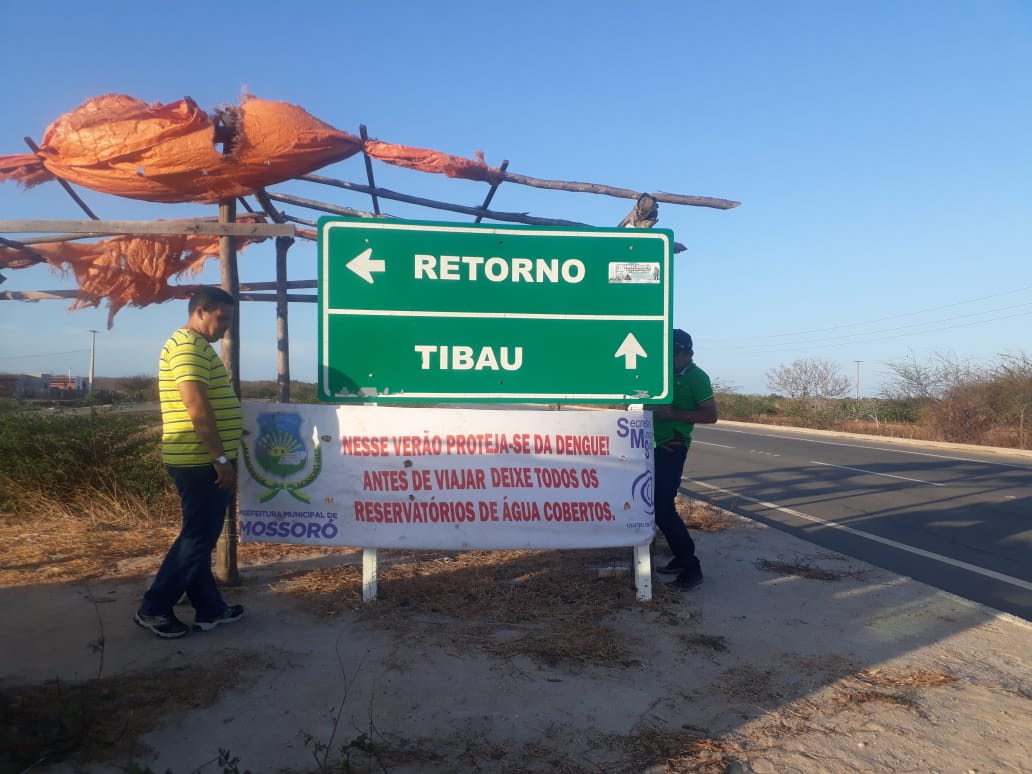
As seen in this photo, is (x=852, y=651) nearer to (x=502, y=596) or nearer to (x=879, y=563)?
(x=502, y=596)

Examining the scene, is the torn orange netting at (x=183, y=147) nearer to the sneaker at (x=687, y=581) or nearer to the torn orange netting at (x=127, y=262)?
the torn orange netting at (x=127, y=262)

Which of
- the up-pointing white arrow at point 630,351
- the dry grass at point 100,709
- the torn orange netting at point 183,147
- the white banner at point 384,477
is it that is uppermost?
the torn orange netting at point 183,147

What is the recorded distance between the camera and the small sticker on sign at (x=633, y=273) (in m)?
4.99

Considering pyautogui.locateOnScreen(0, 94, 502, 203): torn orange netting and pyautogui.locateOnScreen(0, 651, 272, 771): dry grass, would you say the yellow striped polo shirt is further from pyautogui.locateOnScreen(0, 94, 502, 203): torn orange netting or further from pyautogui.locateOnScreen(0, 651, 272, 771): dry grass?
pyautogui.locateOnScreen(0, 94, 502, 203): torn orange netting

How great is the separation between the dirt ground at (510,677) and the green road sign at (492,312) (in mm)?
1338

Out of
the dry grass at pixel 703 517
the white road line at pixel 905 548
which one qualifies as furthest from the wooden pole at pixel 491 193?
the white road line at pixel 905 548

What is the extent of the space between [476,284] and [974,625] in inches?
146

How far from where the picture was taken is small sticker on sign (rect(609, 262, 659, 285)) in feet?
16.4

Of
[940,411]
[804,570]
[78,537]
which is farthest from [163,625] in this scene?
[940,411]

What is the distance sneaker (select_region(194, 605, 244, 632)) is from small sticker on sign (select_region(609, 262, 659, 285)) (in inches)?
119

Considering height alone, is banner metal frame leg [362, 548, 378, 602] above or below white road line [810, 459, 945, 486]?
above

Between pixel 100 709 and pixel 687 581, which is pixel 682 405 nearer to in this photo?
pixel 687 581

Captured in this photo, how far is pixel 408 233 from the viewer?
15.8ft

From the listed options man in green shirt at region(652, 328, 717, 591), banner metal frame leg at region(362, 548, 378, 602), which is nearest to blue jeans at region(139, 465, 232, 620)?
banner metal frame leg at region(362, 548, 378, 602)
